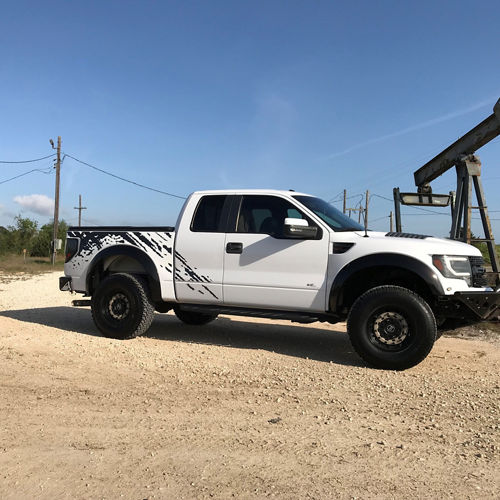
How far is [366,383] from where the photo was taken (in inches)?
187

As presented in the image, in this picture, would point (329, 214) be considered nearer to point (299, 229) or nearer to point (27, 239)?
point (299, 229)

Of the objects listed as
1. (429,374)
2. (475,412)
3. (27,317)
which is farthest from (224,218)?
(27,317)

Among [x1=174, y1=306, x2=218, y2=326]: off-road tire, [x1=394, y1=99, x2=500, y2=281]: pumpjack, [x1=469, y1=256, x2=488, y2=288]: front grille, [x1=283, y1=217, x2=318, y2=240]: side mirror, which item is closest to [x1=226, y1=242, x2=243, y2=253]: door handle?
[x1=283, y1=217, x2=318, y2=240]: side mirror

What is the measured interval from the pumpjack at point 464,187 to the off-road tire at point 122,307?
5.82 metres

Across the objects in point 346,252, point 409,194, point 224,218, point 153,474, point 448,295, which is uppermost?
point 409,194

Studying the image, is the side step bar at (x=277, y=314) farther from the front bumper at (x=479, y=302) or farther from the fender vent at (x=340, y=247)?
the front bumper at (x=479, y=302)

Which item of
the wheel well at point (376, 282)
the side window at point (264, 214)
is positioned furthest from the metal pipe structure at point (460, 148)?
the side window at point (264, 214)

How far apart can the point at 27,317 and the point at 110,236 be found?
2.92 m

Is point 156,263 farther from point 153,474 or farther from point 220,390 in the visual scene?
point 153,474

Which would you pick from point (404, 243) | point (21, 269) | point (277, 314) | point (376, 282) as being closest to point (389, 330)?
point (376, 282)

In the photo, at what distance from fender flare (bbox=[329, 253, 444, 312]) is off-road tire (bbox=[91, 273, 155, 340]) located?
259 cm

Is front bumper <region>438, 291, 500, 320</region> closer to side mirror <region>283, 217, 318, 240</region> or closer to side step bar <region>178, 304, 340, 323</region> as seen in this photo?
side step bar <region>178, 304, 340, 323</region>

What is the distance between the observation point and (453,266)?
5.29m

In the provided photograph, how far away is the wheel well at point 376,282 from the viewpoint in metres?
5.57
